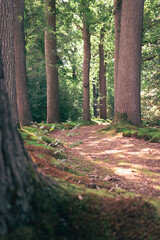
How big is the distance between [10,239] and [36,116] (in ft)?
59.3

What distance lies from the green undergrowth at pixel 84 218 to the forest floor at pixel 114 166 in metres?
0.60

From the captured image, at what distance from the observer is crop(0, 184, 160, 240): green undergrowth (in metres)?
1.54

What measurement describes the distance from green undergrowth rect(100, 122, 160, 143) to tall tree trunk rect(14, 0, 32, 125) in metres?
4.84

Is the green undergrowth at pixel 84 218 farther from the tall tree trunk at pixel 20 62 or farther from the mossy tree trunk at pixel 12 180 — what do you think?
the tall tree trunk at pixel 20 62

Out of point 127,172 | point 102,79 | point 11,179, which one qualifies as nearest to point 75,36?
point 102,79

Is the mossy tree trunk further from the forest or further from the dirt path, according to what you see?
the dirt path

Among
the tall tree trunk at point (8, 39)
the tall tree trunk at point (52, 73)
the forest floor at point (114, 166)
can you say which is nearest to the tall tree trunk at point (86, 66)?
the tall tree trunk at point (52, 73)

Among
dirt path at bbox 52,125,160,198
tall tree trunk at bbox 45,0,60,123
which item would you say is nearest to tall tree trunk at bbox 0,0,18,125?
dirt path at bbox 52,125,160,198

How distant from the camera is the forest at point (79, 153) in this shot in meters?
1.52

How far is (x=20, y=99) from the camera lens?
12367mm

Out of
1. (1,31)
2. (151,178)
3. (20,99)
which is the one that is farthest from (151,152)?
(20,99)

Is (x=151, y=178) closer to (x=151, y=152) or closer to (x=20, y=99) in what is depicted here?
(x=151, y=152)

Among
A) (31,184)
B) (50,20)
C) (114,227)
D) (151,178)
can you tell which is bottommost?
(151,178)

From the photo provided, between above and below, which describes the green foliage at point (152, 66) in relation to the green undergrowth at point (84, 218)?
above
